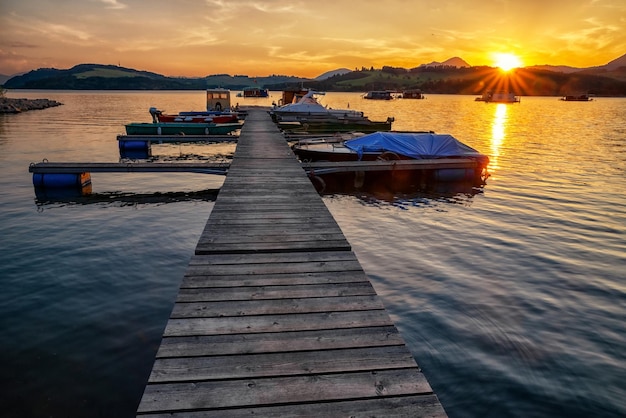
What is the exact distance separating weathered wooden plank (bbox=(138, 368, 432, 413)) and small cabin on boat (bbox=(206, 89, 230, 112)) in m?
45.7

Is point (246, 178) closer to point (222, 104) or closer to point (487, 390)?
point (487, 390)

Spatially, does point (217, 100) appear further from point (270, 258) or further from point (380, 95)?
point (380, 95)

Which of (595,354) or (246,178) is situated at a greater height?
(246,178)

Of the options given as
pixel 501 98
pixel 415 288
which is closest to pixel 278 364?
pixel 415 288

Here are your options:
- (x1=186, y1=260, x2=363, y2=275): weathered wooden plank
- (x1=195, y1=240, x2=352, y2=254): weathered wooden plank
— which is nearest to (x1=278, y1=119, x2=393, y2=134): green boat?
(x1=195, y1=240, x2=352, y2=254): weathered wooden plank

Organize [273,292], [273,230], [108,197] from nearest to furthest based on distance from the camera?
[273,292]
[273,230]
[108,197]

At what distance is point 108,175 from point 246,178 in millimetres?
13508

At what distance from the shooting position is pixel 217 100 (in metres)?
47.1

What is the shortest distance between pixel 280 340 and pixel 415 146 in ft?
59.8

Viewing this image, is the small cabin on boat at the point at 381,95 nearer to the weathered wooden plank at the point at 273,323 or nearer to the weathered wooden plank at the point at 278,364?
the weathered wooden plank at the point at 273,323

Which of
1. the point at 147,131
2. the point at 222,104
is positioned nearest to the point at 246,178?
the point at 147,131

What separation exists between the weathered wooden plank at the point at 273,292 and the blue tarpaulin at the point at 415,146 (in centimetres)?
1586

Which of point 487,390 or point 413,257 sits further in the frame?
point 413,257

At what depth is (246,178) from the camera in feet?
43.9
